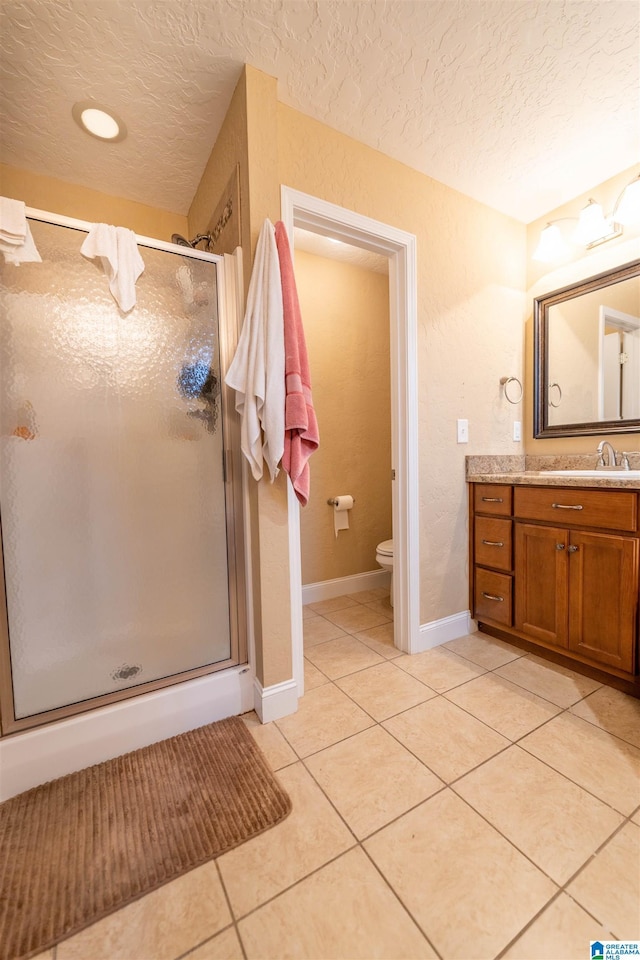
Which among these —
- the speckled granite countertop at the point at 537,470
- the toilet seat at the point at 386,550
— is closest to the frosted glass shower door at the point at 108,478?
the toilet seat at the point at 386,550

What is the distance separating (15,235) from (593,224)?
2.53 metres

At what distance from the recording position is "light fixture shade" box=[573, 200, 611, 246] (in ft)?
6.06

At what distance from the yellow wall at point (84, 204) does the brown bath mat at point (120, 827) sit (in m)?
2.47

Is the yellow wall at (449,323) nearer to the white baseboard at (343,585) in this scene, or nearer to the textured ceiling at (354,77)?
the textured ceiling at (354,77)

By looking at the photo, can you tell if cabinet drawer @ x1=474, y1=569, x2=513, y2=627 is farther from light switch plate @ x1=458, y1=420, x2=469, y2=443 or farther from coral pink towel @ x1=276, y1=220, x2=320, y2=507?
coral pink towel @ x1=276, y1=220, x2=320, y2=507

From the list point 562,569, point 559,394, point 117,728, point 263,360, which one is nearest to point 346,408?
point 559,394

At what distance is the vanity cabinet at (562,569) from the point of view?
57.2 inches

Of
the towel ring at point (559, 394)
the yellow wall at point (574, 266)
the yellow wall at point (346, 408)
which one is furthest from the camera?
the yellow wall at point (346, 408)

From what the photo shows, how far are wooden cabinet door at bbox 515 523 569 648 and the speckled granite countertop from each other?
0.23 m

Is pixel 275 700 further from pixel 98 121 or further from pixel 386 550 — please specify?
pixel 98 121

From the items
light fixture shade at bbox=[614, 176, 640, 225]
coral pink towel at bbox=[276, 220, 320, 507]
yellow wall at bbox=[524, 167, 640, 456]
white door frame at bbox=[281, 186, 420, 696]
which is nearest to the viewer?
coral pink towel at bbox=[276, 220, 320, 507]

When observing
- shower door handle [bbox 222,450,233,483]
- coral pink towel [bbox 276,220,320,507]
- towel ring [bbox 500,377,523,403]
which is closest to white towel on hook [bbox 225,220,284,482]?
coral pink towel [bbox 276,220,320,507]

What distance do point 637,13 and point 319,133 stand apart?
43.6 inches

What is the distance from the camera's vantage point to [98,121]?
5.08 feet
